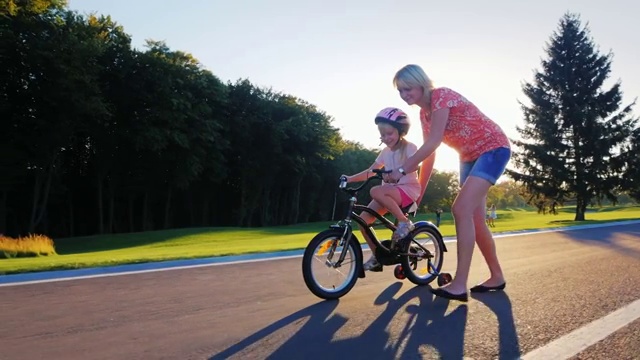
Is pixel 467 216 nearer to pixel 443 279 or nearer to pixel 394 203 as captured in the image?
Result: pixel 394 203

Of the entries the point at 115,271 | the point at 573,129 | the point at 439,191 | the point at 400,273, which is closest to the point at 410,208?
the point at 400,273

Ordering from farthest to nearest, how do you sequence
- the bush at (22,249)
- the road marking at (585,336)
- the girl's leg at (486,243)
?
the bush at (22,249)
the girl's leg at (486,243)
the road marking at (585,336)

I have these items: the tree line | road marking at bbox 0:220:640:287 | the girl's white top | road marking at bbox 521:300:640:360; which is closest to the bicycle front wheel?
the girl's white top

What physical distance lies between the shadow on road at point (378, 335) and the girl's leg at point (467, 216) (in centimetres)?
39

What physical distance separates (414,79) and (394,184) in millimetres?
1070

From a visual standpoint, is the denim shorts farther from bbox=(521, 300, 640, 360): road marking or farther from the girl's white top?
bbox=(521, 300, 640, 360): road marking

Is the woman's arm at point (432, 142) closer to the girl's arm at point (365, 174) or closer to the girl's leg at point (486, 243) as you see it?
the girl's arm at point (365, 174)

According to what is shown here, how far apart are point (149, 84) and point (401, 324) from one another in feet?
A: 95.5

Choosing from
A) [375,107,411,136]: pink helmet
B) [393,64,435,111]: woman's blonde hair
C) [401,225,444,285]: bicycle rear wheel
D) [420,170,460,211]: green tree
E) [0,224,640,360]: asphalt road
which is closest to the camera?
[0,224,640,360]: asphalt road

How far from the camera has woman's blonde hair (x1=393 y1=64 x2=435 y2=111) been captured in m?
4.59

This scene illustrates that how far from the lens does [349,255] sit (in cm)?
490

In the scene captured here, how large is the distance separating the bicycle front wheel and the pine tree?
34.6 meters

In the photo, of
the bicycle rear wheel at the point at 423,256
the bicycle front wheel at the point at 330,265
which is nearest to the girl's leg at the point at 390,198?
the bicycle rear wheel at the point at 423,256

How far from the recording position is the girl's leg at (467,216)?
448 centimetres
